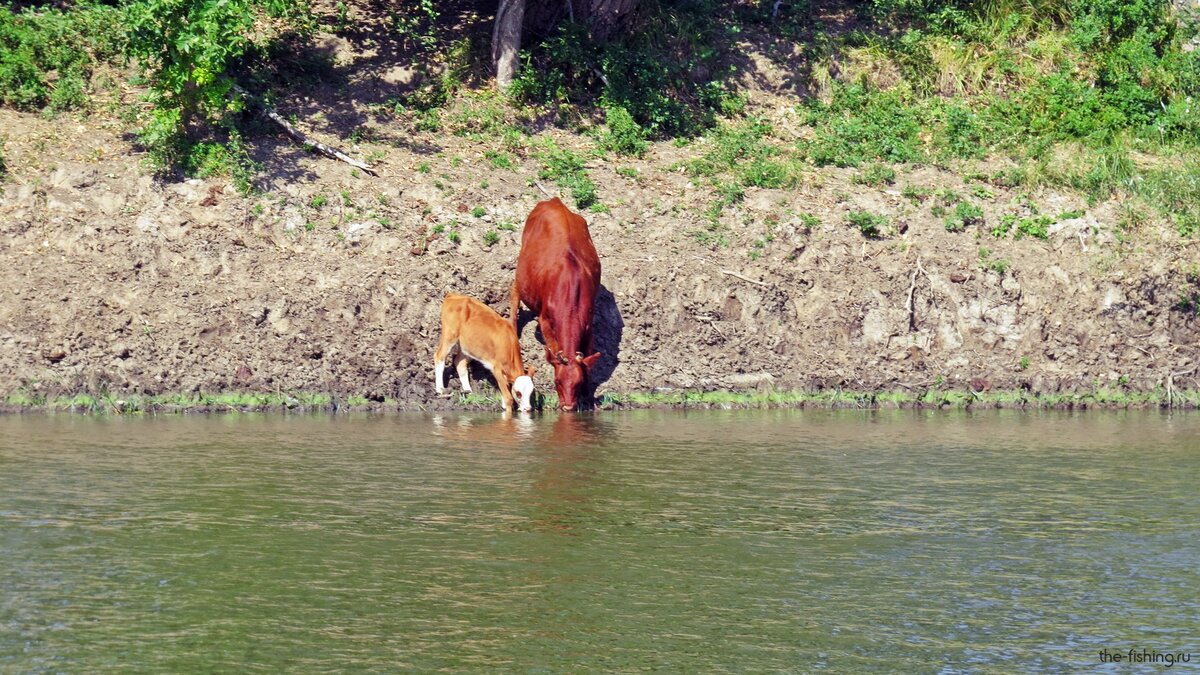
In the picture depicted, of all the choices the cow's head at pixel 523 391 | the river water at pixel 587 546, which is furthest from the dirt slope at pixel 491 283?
the river water at pixel 587 546

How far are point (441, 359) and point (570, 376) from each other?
140 centimetres

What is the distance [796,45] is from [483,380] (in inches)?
352

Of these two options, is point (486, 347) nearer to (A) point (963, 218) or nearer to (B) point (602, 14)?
(A) point (963, 218)

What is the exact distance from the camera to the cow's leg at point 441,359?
16.5 metres

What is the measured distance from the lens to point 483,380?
55.8 feet

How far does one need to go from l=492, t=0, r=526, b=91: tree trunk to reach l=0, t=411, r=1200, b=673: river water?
748 cm

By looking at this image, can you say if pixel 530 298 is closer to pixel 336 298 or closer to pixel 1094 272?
pixel 336 298

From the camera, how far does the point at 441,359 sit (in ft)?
54.3

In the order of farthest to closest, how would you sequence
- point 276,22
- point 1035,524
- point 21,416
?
point 276,22 < point 21,416 < point 1035,524

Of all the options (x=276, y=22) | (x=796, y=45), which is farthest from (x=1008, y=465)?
(x=276, y=22)

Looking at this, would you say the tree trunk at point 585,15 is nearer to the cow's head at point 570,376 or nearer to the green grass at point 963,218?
the green grass at point 963,218

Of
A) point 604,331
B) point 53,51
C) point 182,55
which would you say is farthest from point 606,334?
point 53,51

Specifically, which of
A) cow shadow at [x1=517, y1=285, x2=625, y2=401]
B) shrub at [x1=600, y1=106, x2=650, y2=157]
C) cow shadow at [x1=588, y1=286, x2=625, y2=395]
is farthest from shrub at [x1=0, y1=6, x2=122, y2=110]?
cow shadow at [x1=588, y1=286, x2=625, y2=395]

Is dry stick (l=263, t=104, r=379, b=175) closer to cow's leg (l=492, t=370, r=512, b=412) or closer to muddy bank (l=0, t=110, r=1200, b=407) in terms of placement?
muddy bank (l=0, t=110, r=1200, b=407)
